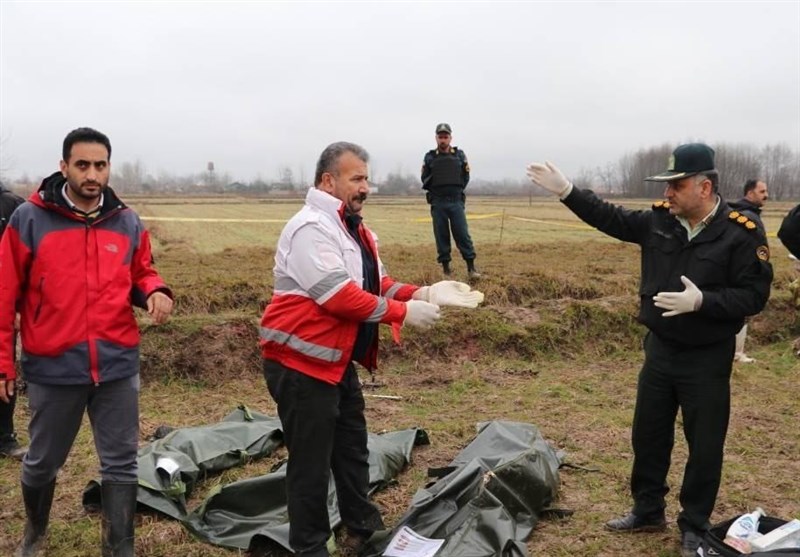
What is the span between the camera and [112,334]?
352cm

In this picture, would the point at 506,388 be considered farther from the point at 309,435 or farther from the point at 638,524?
the point at 309,435

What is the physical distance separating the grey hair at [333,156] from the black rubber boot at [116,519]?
1964 mm

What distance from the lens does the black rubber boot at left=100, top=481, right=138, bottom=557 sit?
11.9 ft

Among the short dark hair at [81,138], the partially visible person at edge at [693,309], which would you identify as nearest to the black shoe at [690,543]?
the partially visible person at edge at [693,309]

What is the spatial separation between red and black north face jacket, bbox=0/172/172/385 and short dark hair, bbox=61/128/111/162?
0.16 metres

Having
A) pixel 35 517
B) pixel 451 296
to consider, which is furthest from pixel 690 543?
pixel 35 517

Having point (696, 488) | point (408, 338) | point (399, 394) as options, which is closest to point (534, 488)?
point (696, 488)

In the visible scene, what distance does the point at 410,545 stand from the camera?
3631 millimetres

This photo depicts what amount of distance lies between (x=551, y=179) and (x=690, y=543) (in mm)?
2230

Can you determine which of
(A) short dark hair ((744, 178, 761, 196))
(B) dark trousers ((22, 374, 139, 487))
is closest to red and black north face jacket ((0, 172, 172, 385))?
(B) dark trousers ((22, 374, 139, 487))

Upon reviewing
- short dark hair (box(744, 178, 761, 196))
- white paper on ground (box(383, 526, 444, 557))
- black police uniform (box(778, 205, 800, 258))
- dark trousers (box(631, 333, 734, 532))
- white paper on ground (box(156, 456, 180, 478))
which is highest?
short dark hair (box(744, 178, 761, 196))

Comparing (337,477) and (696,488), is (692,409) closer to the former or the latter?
(696,488)

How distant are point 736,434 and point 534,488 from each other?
270 centimetres

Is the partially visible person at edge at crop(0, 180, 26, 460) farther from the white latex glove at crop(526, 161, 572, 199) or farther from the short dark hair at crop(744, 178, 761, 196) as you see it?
the short dark hair at crop(744, 178, 761, 196)
